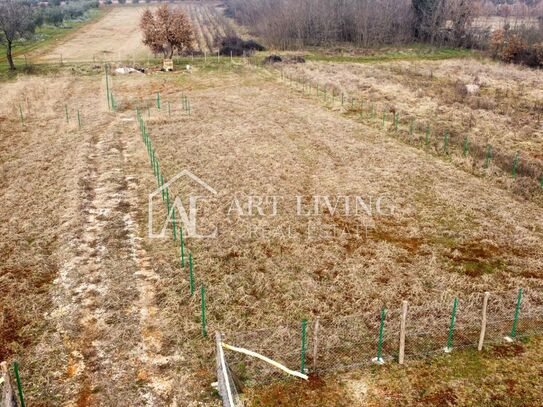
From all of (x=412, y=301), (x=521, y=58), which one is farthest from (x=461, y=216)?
(x=521, y=58)

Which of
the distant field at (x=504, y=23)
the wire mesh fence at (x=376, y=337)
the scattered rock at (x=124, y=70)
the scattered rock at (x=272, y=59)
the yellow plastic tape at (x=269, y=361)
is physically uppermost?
the distant field at (x=504, y=23)

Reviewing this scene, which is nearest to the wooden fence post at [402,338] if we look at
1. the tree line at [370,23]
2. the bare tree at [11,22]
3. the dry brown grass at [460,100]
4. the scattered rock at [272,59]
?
the dry brown grass at [460,100]

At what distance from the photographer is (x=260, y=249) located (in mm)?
14391

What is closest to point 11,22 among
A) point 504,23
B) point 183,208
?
point 183,208

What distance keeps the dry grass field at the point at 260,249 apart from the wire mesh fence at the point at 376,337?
2.8 inches

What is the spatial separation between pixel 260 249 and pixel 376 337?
188 inches

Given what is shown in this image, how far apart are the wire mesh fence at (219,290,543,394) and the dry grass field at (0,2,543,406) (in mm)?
70

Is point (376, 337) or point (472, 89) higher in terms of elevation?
point (472, 89)

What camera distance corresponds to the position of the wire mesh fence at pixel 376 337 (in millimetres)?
9961

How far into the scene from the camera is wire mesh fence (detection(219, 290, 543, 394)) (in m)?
9.96

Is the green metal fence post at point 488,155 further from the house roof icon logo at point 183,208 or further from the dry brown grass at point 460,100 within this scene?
the house roof icon logo at point 183,208

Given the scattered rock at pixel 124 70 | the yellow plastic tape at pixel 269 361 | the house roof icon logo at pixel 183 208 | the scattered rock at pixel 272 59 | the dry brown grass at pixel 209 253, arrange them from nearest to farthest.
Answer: the yellow plastic tape at pixel 269 361 < the dry brown grass at pixel 209 253 < the house roof icon logo at pixel 183 208 < the scattered rock at pixel 124 70 < the scattered rock at pixel 272 59

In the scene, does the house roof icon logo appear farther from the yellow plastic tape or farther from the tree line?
the tree line

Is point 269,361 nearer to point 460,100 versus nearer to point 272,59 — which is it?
point 460,100
